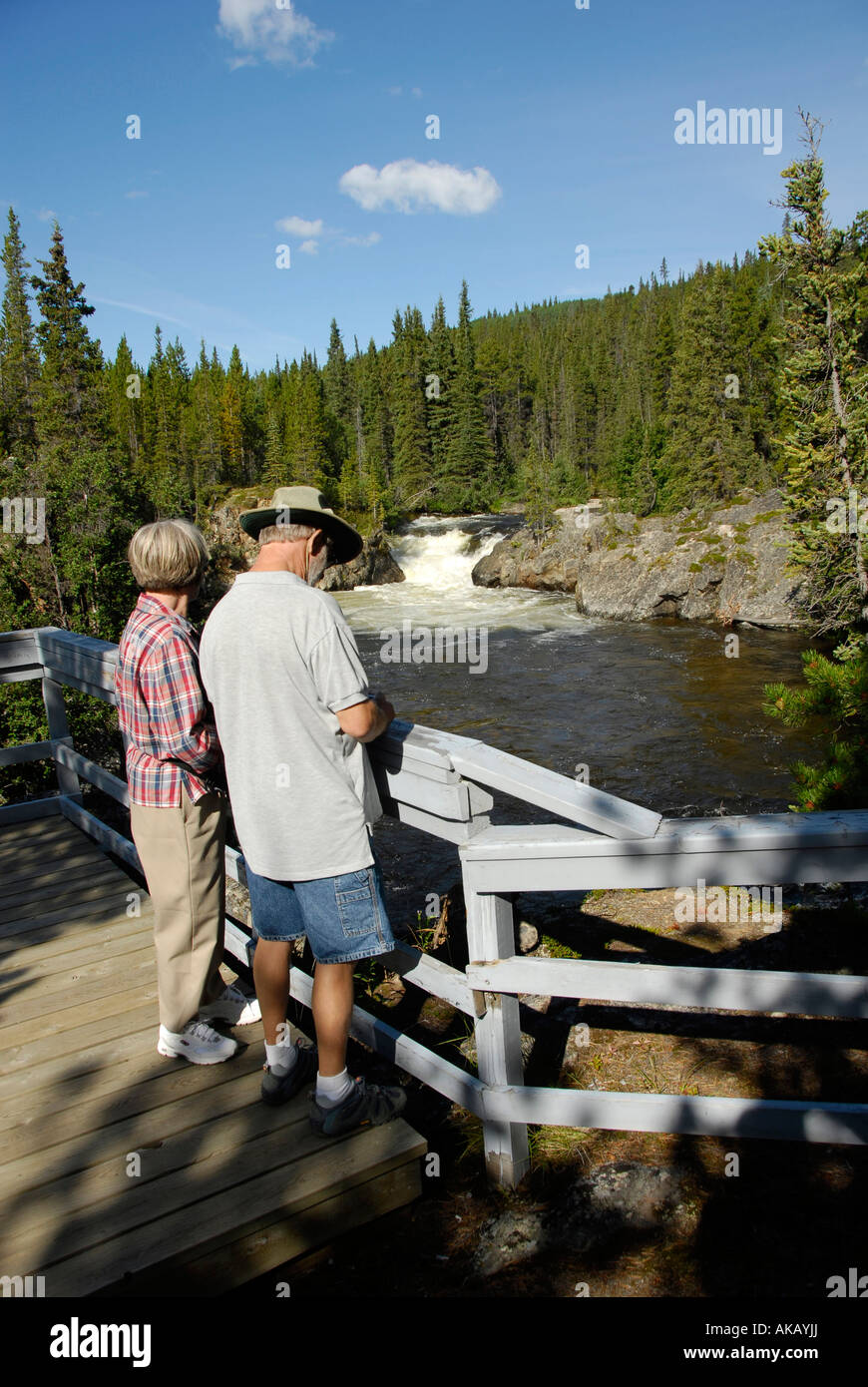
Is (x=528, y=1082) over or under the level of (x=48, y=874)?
under

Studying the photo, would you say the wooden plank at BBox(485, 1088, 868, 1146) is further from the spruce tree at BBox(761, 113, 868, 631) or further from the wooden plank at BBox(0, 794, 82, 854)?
the spruce tree at BBox(761, 113, 868, 631)

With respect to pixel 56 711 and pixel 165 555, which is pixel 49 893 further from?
pixel 165 555

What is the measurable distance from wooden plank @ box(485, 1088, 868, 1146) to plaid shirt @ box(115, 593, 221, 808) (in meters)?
1.56

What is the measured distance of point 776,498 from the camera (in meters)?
26.5

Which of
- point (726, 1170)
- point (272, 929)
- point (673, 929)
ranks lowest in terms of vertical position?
point (673, 929)

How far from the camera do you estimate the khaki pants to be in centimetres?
332

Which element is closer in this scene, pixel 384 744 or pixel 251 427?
pixel 384 744

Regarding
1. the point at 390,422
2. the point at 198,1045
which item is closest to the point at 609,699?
the point at 198,1045

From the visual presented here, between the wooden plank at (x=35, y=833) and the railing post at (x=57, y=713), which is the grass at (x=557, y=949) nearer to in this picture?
the wooden plank at (x=35, y=833)

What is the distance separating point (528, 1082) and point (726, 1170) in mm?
1028

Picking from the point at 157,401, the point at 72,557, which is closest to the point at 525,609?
the point at 72,557

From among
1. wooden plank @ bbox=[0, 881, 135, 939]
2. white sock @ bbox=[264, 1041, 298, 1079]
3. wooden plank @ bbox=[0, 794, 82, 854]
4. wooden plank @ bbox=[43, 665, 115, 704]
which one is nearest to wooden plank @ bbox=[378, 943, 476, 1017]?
white sock @ bbox=[264, 1041, 298, 1079]

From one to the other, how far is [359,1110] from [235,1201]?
0.49m
